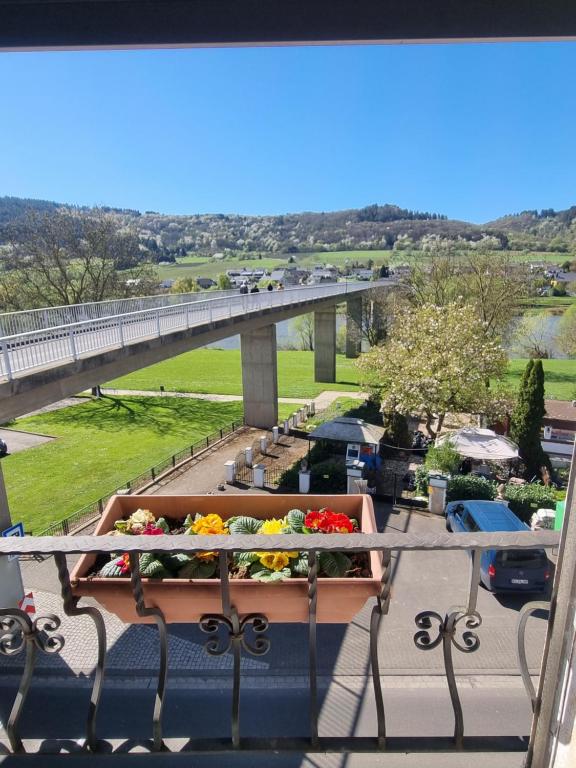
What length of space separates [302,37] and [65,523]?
38.0 feet

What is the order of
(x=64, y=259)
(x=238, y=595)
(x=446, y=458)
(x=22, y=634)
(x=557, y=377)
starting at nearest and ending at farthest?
1. (x=22, y=634)
2. (x=238, y=595)
3. (x=446, y=458)
4. (x=64, y=259)
5. (x=557, y=377)

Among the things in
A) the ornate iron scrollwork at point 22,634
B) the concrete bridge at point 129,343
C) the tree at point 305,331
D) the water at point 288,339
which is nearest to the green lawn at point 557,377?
the concrete bridge at point 129,343

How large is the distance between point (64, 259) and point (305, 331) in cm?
3156

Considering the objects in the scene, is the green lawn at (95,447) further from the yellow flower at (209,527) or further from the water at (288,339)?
the water at (288,339)

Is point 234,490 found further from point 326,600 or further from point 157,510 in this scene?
point 326,600

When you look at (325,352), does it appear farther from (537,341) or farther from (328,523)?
(328,523)

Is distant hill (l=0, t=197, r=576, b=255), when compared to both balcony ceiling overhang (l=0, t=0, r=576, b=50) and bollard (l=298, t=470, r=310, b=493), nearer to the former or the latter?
bollard (l=298, t=470, r=310, b=493)

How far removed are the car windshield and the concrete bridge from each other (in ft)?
31.1

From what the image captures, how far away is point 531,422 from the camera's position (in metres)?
14.2

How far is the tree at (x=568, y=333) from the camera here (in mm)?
32000

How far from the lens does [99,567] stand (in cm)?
284

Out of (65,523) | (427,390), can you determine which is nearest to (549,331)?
(427,390)

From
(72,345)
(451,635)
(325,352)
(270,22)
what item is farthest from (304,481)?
(325,352)

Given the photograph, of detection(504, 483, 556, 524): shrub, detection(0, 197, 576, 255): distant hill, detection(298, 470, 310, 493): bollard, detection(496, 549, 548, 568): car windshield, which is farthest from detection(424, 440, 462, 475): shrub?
detection(0, 197, 576, 255): distant hill
